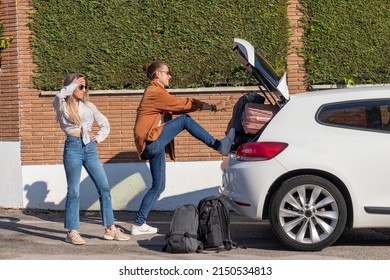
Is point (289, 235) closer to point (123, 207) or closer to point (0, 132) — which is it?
point (123, 207)

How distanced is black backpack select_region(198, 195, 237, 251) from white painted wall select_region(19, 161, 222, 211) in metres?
3.52

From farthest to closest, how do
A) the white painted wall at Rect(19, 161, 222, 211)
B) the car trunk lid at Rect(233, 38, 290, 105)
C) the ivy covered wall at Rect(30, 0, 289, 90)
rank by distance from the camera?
the ivy covered wall at Rect(30, 0, 289, 90), the white painted wall at Rect(19, 161, 222, 211), the car trunk lid at Rect(233, 38, 290, 105)

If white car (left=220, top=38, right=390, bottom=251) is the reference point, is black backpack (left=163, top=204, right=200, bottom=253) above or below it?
below

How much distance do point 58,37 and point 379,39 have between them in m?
4.63

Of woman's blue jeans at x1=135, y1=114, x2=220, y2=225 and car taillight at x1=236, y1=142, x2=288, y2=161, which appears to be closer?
car taillight at x1=236, y1=142, x2=288, y2=161

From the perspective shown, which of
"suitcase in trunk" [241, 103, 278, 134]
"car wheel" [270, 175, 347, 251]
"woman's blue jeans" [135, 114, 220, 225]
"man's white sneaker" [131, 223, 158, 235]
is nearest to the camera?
"car wheel" [270, 175, 347, 251]

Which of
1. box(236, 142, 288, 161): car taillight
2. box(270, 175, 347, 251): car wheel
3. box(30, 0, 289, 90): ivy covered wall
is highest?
box(30, 0, 289, 90): ivy covered wall

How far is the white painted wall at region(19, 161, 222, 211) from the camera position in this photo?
13.1 metres

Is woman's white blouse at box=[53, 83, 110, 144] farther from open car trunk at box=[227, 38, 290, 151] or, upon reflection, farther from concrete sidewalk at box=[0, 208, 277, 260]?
open car trunk at box=[227, 38, 290, 151]

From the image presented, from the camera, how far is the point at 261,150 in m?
9.36

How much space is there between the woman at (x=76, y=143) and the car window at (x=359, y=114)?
247 cm

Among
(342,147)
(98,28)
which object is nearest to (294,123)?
(342,147)

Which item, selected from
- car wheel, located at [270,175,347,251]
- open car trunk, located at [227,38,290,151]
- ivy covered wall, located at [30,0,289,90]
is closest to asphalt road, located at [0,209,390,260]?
car wheel, located at [270,175,347,251]

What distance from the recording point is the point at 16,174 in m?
13.4
